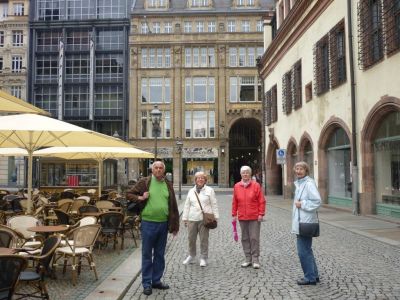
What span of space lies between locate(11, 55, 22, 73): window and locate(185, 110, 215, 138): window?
21268mm

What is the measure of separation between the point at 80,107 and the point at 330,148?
41990 millimetres

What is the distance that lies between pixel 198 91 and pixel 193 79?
1.46m

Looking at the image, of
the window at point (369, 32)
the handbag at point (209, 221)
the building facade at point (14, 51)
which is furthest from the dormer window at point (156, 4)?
the handbag at point (209, 221)

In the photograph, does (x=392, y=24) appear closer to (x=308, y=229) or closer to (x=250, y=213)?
(x=250, y=213)

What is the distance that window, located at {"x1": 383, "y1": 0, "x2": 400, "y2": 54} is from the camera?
15703 mm

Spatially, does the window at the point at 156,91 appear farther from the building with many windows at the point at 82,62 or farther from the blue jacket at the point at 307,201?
the blue jacket at the point at 307,201

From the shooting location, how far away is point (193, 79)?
5609cm

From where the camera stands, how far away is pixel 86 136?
12.2 metres

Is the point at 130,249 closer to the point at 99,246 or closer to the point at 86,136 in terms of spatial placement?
the point at 99,246

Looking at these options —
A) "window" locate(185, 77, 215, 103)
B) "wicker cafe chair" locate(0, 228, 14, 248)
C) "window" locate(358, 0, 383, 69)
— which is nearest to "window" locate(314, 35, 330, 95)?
"window" locate(358, 0, 383, 69)

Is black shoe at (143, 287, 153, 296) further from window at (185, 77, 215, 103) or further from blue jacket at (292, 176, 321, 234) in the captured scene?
window at (185, 77, 215, 103)

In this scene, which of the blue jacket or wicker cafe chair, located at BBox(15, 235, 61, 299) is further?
the blue jacket

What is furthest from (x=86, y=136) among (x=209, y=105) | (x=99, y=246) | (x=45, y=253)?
(x=209, y=105)

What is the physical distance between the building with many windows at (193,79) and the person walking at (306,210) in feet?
157
